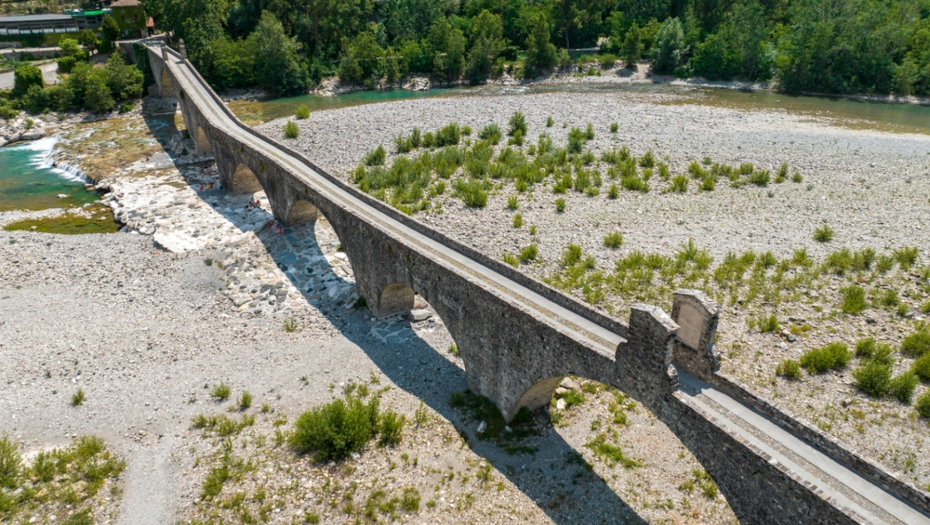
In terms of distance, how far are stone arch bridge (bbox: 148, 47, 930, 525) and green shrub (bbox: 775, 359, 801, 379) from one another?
20.4ft

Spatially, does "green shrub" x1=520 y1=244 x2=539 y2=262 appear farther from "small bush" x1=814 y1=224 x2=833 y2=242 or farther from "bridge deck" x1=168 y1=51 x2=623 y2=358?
"small bush" x1=814 y1=224 x2=833 y2=242

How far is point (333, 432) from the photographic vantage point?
15531 millimetres

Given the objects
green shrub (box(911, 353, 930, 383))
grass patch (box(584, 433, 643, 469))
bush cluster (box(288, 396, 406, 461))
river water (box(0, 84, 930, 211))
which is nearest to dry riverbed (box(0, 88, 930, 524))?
grass patch (box(584, 433, 643, 469))

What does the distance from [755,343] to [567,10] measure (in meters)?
65.8

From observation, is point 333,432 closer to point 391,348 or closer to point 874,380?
point 391,348

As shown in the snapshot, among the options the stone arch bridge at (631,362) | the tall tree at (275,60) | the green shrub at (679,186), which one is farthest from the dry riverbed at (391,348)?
the tall tree at (275,60)

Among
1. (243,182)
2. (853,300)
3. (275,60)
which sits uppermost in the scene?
(275,60)

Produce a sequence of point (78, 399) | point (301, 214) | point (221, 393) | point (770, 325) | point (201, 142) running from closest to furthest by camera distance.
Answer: point (78, 399), point (221, 393), point (770, 325), point (301, 214), point (201, 142)

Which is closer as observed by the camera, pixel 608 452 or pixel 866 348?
pixel 608 452

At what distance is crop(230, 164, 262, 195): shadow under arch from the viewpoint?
33219 mm

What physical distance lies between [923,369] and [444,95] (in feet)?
172

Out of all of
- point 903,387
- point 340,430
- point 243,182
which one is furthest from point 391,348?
point 243,182

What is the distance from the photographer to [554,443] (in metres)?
16.2

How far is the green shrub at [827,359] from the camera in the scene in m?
17.2
